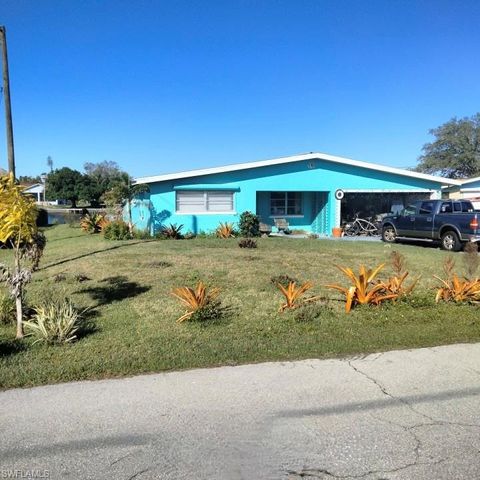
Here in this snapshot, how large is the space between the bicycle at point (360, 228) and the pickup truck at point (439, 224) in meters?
3.51

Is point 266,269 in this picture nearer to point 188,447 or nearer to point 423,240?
point 188,447

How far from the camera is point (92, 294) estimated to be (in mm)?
8781

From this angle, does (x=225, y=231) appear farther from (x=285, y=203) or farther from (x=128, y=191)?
(x=285, y=203)

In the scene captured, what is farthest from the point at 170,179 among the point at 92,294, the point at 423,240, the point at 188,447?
the point at 188,447

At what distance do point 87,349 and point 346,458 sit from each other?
350 centimetres

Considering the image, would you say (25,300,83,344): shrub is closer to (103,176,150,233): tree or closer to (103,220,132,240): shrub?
(103,220,132,240): shrub

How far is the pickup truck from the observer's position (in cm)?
1483

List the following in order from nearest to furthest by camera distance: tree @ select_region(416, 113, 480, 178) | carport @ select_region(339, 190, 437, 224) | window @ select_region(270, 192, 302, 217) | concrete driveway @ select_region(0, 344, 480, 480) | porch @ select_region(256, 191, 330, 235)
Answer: concrete driveway @ select_region(0, 344, 480, 480), porch @ select_region(256, 191, 330, 235), window @ select_region(270, 192, 302, 217), carport @ select_region(339, 190, 437, 224), tree @ select_region(416, 113, 480, 178)

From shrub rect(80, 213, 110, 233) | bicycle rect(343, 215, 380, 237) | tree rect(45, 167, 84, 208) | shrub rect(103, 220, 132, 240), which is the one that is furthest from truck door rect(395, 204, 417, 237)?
tree rect(45, 167, 84, 208)

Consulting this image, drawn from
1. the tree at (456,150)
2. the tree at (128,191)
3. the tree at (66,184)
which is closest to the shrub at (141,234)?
the tree at (128,191)

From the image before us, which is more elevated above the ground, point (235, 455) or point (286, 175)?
point (286, 175)

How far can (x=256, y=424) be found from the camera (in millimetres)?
3770

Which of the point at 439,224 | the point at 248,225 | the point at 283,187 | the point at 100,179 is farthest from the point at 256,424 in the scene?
the point at 100,179

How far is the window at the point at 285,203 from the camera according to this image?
22.8m
